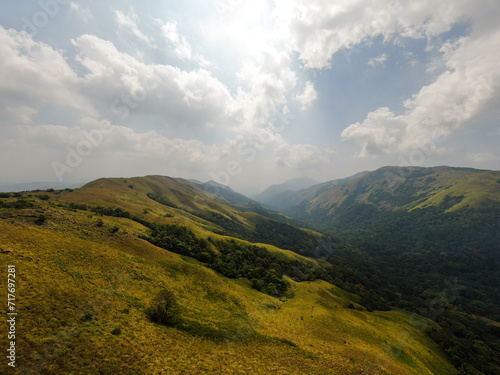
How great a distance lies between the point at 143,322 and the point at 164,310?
337 cm

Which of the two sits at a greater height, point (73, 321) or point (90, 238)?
point (90, 238)

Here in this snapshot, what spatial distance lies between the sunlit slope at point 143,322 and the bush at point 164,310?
1.35 meters

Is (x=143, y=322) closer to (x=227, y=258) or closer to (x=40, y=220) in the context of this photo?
(x=40, y=220)

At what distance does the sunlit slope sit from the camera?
19969mm

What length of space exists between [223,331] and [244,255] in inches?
2395

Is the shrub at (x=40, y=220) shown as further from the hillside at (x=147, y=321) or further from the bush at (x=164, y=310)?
the bush at (x=164, y=310)

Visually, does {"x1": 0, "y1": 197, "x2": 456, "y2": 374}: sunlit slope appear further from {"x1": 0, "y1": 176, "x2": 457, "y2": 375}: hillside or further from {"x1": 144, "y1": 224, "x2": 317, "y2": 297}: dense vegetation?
{"x1": 144, "y1": 224, "x2": 317, "y2": 297}: dense vegetation

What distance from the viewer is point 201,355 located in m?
25.1

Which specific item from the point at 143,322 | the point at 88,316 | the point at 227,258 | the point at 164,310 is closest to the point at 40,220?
the point at 88,316

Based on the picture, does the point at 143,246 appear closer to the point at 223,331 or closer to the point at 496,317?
the point at 223,331

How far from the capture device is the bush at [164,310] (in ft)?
96.6

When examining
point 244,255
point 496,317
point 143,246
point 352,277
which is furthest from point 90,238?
point 496,317

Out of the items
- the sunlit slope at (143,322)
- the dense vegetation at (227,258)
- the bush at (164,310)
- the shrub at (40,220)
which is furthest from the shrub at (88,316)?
the dense vegetation at (227,258)

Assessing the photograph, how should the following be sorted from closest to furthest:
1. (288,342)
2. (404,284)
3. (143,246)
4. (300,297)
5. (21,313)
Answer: (21,313)
(288,342)
(143,246)
(300,297)
(404,284)
